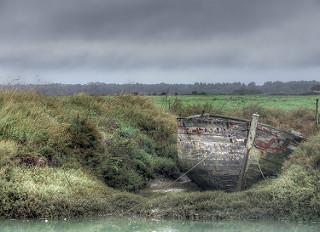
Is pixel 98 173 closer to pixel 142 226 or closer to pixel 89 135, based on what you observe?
pixel 89 135

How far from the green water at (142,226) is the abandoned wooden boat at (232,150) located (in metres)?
2.89

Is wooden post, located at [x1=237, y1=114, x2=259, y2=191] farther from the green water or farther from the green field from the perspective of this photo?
the green field

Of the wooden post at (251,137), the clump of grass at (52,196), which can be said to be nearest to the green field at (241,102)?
the wooden post at (251,137)

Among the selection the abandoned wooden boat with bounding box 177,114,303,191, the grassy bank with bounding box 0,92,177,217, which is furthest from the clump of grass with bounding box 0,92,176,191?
the abandoned wooden boat with bounding box 177,114,303,191

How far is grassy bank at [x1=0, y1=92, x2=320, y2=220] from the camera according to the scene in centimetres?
1500

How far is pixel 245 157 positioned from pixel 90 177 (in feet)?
13.3

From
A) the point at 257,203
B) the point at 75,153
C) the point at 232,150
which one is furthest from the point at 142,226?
the point at 75,153

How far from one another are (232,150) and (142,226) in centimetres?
430

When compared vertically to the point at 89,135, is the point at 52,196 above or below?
below

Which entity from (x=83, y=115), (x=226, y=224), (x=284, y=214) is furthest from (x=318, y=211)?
(x=83, y=115)

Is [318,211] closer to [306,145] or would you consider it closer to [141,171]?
[306,145]

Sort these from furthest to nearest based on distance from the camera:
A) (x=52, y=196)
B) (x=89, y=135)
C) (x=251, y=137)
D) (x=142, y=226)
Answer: (x=89, y=135) < (x=251, y=137) < (x=52, y=196) < (x=142, y=226)

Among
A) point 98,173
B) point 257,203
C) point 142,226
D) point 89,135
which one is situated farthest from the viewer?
point 89,135

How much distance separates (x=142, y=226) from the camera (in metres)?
14.0
